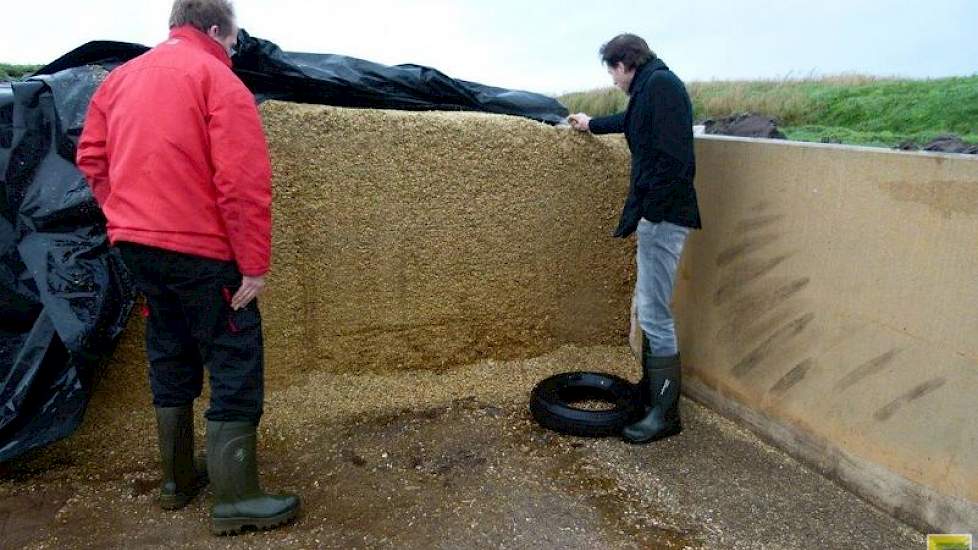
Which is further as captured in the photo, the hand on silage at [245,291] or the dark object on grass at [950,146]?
the dark object on grass at [950,146]

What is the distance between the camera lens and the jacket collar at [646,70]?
3.20 metres

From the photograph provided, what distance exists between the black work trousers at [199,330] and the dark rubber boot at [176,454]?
5cm

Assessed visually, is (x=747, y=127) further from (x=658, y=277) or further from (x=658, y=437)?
(x=658, y=437)

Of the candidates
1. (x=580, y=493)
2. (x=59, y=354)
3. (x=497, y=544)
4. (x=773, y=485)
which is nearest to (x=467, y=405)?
(x=580, y=493)

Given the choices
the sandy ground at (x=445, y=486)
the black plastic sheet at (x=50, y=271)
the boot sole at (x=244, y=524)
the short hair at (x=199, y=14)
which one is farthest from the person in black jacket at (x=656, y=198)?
the black plastic sheet at (x=50, y=271)

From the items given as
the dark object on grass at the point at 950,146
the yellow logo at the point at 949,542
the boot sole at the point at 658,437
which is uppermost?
the dark object on grass at the point at 950,146

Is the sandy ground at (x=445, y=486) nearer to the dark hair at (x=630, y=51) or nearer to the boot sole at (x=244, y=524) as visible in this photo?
the boot sole at (x=244, y=524)

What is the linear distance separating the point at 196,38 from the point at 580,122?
2.02 meters

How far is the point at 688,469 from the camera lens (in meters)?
3.15

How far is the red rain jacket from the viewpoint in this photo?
2.30m

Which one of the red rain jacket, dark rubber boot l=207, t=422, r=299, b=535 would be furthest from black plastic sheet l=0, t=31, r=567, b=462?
dark rubber boot l=207, t=422, r=299, b=535

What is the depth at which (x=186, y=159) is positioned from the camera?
2.32m

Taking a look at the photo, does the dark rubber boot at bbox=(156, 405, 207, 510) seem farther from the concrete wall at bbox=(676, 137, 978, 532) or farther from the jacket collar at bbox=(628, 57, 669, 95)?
the concrete wall at bbox=(676, 137, 978, 532)

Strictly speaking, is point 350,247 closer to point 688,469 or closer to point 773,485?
point 688,469
